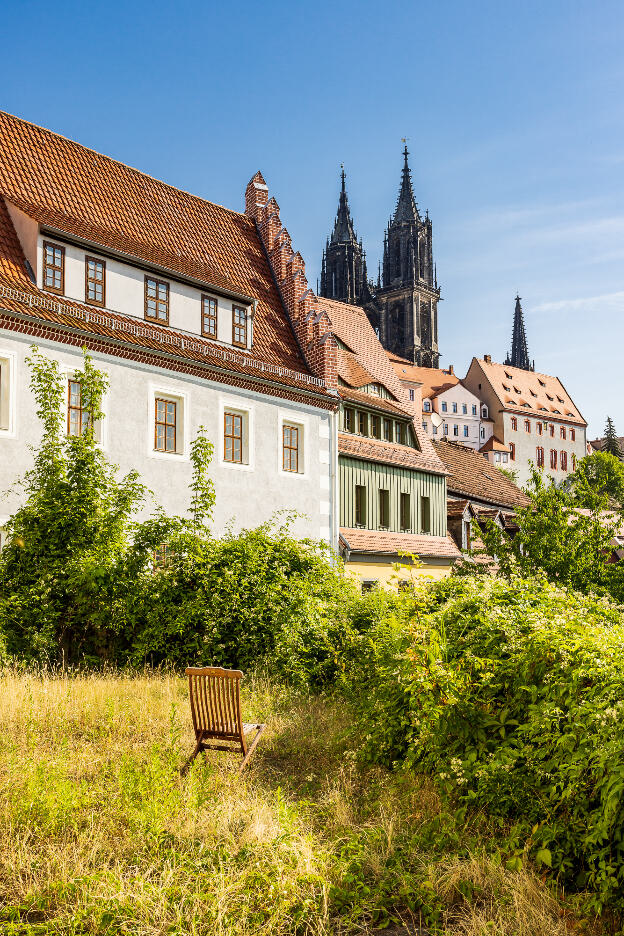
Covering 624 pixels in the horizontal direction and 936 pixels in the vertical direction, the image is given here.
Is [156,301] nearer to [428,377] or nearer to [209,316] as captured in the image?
[209,316]

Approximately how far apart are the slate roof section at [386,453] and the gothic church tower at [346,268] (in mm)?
98478

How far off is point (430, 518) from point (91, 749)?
24.8 meters

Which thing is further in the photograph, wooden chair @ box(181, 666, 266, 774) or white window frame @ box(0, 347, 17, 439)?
white window frame @ box(0, 347, 17, 439)

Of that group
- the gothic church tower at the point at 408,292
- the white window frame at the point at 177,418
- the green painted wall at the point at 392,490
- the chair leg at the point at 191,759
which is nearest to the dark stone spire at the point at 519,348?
the gothic church tower at the point at 408,292

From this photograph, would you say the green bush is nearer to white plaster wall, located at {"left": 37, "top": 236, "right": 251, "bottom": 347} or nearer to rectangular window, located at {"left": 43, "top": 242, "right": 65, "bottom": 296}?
rectangular window, located at {"left": 43, "top": 242, "right": 65, "bottom": 296}

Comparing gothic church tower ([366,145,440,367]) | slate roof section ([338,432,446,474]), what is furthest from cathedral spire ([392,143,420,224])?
slate roof section ([338,432,446,474])

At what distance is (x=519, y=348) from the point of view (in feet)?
544

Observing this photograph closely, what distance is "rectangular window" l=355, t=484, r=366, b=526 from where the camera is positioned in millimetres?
27641

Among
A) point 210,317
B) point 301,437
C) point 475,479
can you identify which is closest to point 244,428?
point 301,437

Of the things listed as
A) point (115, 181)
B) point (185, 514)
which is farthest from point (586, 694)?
point (115, 181)

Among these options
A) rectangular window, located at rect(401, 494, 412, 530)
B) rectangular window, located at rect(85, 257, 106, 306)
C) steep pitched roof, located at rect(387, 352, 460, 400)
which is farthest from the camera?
steep pitched roof, located at rect(387, 352, 460, 400)

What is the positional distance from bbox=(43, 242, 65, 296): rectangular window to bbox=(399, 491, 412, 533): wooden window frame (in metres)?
15.2

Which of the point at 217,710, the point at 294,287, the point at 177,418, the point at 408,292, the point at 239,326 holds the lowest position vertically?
the point at 217,710

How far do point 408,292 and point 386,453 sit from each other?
333 ft
